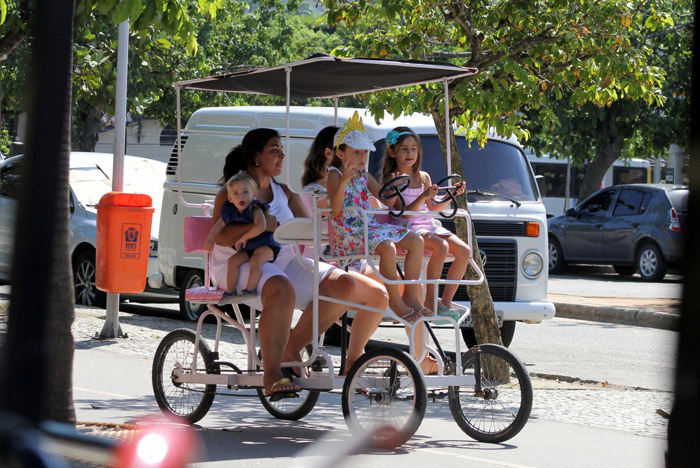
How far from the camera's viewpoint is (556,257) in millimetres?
23750

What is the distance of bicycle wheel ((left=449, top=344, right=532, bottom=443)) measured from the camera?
6695mm

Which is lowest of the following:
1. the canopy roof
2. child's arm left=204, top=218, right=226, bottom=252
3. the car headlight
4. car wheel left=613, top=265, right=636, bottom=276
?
car wheel left=613, top=265, right=636, bottom=276

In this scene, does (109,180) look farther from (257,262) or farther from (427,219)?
(257,262)

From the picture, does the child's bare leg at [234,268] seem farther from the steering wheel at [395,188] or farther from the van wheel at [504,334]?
the van wheel at [504,334]

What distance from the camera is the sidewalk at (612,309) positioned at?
15.4 metres

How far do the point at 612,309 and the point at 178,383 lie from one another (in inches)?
396

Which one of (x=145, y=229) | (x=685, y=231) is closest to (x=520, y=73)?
(x=145, y=229)

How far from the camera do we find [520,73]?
8.58 meters

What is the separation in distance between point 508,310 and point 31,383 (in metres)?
9.63

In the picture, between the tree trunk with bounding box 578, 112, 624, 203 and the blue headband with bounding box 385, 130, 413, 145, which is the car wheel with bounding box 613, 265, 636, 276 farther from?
the blue headband with bounding box 385, 130, 413, 145

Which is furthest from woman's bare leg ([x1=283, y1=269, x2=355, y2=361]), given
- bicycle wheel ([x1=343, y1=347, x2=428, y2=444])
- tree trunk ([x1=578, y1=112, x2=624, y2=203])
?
tree trunk ([x1=578, y1=112, x2=624, y2=203])

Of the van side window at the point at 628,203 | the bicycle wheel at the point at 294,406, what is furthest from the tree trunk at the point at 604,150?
the bicycle wheel at the point at 294,406

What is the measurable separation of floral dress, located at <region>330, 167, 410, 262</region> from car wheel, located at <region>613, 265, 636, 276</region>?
56.4ft

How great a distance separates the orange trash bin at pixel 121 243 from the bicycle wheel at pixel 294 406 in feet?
11.1
